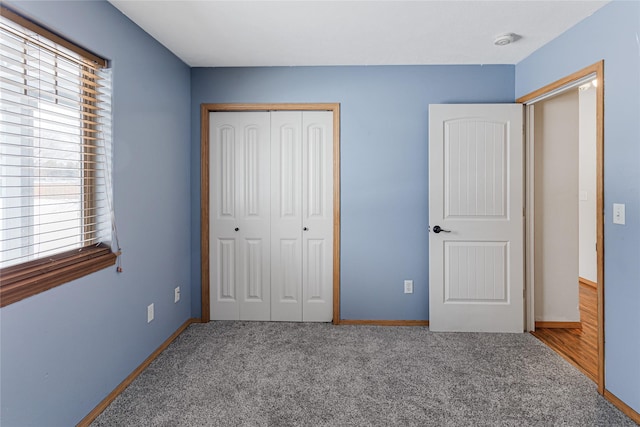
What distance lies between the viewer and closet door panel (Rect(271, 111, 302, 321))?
10.8 ft

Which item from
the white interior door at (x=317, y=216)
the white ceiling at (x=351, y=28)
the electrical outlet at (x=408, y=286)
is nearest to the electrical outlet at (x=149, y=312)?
the white interior door at (x=317, y=216)

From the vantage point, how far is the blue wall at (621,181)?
6.36 ft

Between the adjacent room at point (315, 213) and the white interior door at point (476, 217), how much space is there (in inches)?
0.7

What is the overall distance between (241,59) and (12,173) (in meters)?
1.98

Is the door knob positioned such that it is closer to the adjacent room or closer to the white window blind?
the adjacent room

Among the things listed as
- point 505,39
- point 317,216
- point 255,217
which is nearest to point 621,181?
point 505,39

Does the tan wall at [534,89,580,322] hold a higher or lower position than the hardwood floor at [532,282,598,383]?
higher

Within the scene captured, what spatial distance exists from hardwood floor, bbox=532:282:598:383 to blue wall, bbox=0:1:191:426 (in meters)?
3.03

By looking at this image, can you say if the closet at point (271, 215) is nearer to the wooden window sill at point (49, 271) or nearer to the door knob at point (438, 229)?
the door knob at point (438, 229)

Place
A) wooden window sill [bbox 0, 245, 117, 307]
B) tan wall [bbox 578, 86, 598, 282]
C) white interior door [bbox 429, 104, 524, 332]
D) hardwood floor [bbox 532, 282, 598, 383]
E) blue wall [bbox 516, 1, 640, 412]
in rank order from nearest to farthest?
wooden window sill [bbox 0, 245, 117, 307]
blue wall [bbox 516, 1, 640, 412]
hardwood floor [bbox 532, 282, 598, 383]
white interior door [bbox 429, 104, 524, 332]
tan wall [bbox 578, 86, 598, 282]

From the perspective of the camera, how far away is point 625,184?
6.56 ft

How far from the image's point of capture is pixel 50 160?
174 cm

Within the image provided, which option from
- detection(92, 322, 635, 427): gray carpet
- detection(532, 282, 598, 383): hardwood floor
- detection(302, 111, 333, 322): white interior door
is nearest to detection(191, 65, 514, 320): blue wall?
detection(302, 111, 333, 322): white interior door

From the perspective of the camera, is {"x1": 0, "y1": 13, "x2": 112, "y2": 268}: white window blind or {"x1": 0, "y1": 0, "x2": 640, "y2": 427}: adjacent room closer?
{"x1": 0, "y1": 13, "x2": 112, "y2": 268}: white window blind
